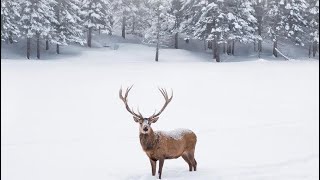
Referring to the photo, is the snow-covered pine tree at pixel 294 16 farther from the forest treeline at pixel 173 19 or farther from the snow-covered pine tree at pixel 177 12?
the snow-covered pine tree at pixel 177 12

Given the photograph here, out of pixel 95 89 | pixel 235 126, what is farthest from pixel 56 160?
pixel 95 89

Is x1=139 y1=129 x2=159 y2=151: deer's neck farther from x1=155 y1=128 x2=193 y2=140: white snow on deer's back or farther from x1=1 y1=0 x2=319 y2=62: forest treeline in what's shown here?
x1=1 y1=0 x2=319 y2=62: forest treeline

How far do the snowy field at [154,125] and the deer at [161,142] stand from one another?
0.34m

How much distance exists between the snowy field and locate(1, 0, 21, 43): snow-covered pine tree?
165 inches

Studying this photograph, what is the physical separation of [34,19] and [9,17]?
2179 millimetres

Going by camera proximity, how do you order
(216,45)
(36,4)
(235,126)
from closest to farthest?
(235,126) → (36,4) → (216,45)

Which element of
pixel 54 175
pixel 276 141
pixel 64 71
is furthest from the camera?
pixel 64 71

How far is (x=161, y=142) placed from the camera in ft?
25.5

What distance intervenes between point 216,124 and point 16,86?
11893 millimetres

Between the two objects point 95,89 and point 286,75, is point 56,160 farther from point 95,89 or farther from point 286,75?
point 286,75

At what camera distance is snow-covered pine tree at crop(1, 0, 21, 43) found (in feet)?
118

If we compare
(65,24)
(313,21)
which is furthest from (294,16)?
(65,24)

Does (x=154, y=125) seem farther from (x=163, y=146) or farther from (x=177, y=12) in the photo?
(x=177, y=12)

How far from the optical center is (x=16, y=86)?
914 inches
